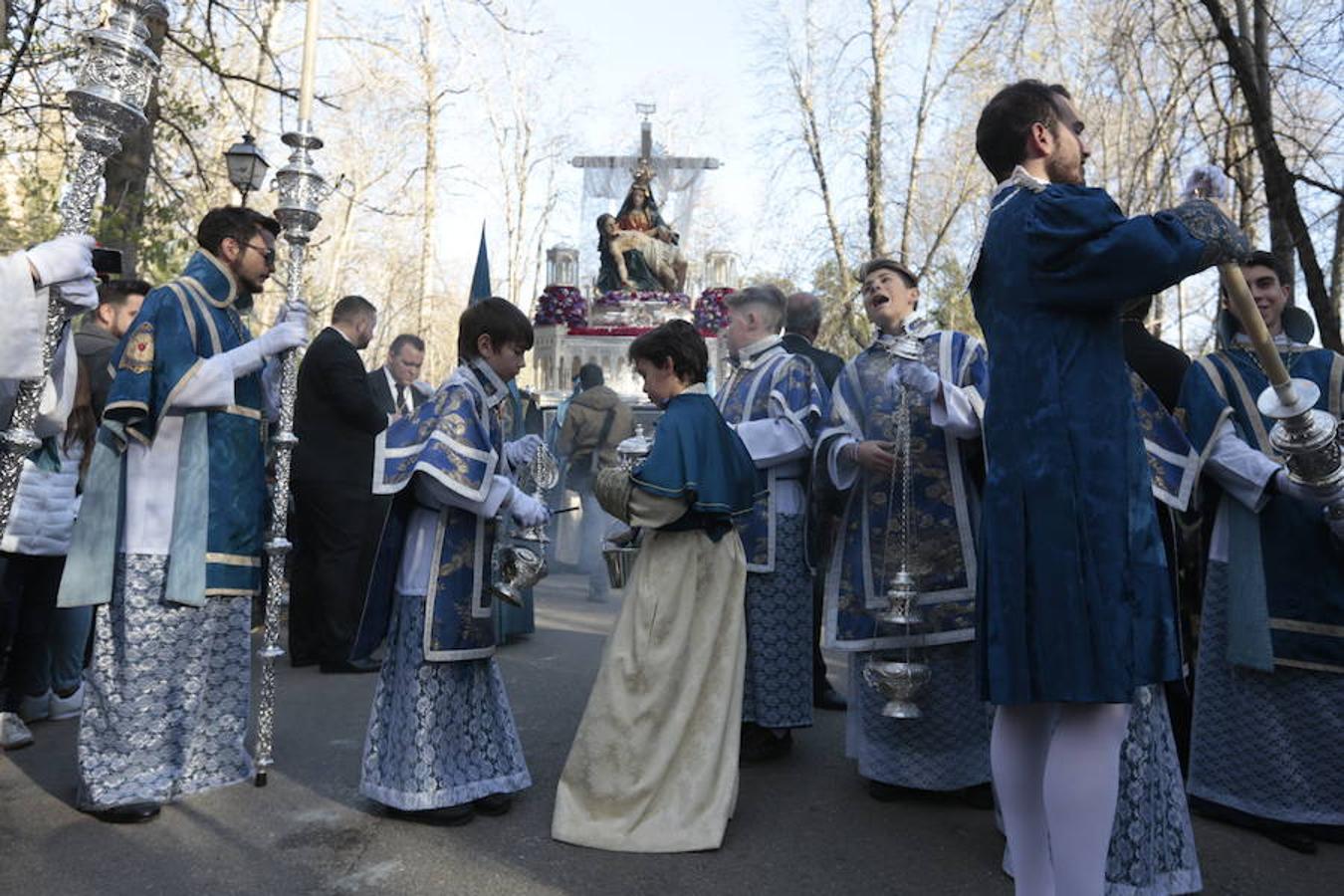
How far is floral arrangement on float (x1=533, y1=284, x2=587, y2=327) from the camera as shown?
673 inches

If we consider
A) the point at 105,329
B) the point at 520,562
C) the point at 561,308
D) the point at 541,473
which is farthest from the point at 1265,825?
the point at 561,308

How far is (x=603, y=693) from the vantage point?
144 inches

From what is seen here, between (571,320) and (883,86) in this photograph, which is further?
(883,86)

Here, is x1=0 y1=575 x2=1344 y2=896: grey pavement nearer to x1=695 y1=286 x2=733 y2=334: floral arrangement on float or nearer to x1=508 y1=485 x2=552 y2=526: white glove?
x1=508 y1=485 x2=552 y2=526: white glove

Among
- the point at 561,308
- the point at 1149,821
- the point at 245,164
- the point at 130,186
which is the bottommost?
the point at 1149,821

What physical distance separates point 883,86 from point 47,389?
2006 cm

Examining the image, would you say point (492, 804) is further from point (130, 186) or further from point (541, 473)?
point (130, 186)

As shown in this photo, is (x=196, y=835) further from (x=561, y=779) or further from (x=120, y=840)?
(x=561, y=779)

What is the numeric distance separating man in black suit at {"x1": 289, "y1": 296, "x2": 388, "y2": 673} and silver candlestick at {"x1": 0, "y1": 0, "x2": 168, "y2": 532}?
334 centimetres

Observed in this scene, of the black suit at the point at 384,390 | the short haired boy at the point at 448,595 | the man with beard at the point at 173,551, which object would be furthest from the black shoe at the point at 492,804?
the black suit at the point at 384,390

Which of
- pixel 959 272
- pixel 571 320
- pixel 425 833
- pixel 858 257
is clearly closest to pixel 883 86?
pixel 858 257

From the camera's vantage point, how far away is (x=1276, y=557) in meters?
3.96

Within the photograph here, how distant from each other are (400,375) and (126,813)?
423 centimetres

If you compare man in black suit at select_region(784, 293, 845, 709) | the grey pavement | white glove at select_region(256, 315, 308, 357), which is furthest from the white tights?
man in black suit at select_region(784, 293, 845, 709)
